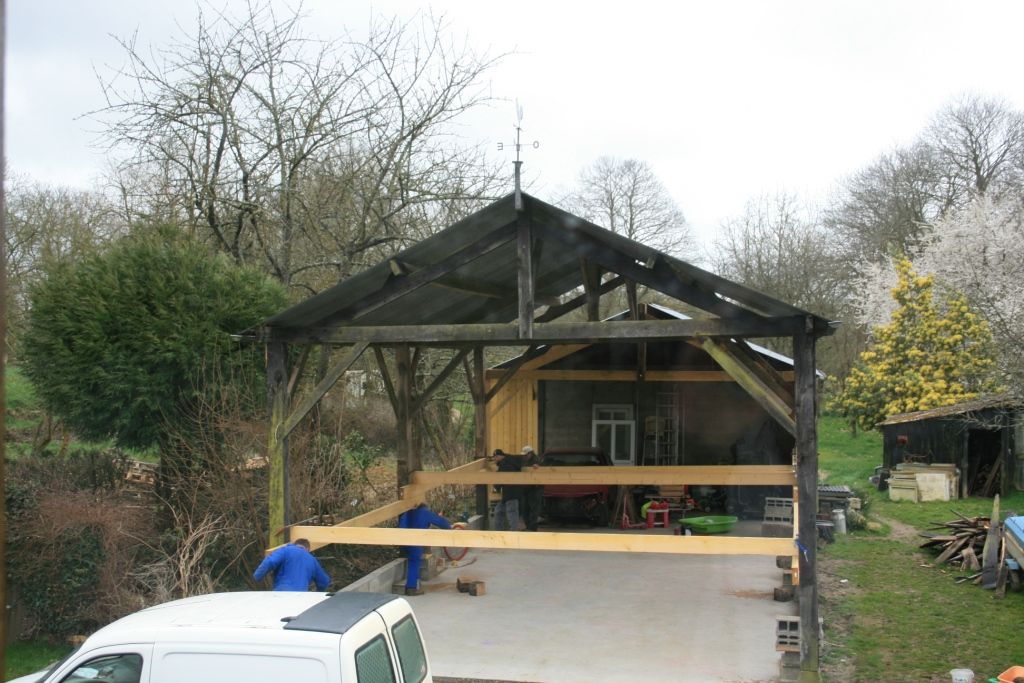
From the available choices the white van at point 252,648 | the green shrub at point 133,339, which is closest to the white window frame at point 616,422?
the green shrub at point 133,339

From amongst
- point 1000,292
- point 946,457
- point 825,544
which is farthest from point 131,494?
point 1000,292

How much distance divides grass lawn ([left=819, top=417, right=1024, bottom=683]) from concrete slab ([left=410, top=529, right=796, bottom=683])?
29.0 inches

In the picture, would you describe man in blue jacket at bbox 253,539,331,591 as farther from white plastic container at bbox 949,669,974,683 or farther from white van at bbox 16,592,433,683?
white plastic container at bbox 949,669,974,683

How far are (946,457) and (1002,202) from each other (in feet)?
43.0

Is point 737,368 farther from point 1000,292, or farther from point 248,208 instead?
point 1000,292

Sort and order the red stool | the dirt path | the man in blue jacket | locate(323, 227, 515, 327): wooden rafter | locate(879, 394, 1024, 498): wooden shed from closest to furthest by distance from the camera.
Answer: the man in blue jacket
locate(323, 227, 515, 327): wooden rafter
the dirt path
the red stool
locate(879, 394, 1024, 498): wooden shed

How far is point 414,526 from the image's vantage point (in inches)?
473

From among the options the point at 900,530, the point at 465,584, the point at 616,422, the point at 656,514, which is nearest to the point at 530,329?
the point at 465,584

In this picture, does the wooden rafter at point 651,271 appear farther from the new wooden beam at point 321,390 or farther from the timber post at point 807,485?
the new wooden beam at point 321,390

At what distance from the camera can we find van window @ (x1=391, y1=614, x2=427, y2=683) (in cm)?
561

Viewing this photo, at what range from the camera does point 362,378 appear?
2220 centimetres

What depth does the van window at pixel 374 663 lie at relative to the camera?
5070 millimetres

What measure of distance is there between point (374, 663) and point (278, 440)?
5.44 metres

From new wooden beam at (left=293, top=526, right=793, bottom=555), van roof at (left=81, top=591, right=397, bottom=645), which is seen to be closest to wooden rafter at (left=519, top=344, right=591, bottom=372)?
new wooden beam at (left=293, top=526, right=793, bottom=555)
